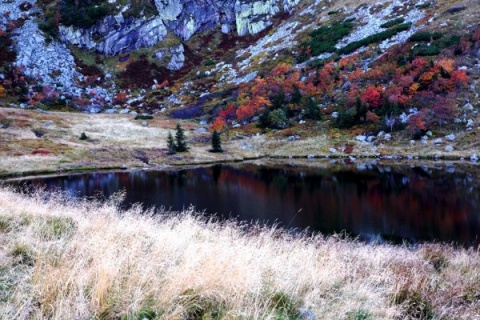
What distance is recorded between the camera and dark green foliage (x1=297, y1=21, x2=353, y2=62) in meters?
98.6

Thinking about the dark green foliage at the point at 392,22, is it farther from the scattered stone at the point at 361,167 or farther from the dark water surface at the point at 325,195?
the dark water surface at the point at 325,195

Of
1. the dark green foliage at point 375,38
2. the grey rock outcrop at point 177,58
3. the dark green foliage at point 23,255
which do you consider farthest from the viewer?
the grey rock outcrop at point 177,58

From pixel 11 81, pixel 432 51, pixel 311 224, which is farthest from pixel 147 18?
pixel 311 224

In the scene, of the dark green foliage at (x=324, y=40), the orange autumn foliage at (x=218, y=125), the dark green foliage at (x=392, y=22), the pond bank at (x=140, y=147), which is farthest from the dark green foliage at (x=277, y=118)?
the dark green foliage at (x=392, y=22)

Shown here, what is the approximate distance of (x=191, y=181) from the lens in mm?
44406

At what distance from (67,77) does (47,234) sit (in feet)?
358

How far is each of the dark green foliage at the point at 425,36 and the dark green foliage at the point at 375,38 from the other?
676cm

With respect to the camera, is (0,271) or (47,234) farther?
(47,234)

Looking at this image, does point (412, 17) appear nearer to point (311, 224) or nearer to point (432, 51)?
point (432, 51)

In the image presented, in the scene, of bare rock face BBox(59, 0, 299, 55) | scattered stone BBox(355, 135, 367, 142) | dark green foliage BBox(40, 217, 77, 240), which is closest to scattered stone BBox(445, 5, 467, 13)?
scattered stone BBox(355, 135, 367, 142)

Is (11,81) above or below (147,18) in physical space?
below

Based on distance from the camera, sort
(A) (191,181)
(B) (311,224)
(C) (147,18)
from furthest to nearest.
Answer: (C) (147,18)
(A) (191,181)
(B) (311,224)

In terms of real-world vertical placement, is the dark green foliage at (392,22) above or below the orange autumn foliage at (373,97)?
above

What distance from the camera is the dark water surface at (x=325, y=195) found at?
24.8 m
